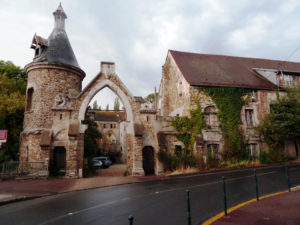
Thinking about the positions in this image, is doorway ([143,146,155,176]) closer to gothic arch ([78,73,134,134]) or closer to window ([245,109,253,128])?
gothic arch ([78,73,134,134])

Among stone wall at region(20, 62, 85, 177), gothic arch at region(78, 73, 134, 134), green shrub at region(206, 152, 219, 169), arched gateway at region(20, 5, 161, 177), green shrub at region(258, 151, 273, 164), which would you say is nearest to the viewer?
stone wall at region(20, 62, 85, 177)

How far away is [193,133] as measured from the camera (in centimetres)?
1684

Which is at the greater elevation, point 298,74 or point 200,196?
point 298,74

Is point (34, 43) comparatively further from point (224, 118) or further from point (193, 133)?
point (224, 118)

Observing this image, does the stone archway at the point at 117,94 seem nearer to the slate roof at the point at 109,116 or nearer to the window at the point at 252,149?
the window at the point at 252,149

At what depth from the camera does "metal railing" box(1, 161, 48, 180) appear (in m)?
13.5

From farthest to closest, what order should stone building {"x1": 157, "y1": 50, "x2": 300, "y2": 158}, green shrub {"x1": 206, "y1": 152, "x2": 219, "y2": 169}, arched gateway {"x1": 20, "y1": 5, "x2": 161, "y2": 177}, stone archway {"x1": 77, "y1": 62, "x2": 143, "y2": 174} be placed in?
1. stone building {"x1": 157, "y1": 50, "x2": 300, "y2": 158}
2. green shrub {"x1": 206, "y1": 152, "x2": 219, "y2": 169}
3. stone archway {"x1": 77, "y1": 62, "x2": 143, "y2": 174}
4. arched gateway {"x1": 20, "y1": 5, "x2": 161, "y2": 177}

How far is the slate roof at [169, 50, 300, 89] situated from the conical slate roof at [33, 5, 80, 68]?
10202 millimetres

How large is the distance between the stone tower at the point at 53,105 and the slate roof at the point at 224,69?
1005 cm

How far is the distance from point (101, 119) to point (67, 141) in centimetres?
3092

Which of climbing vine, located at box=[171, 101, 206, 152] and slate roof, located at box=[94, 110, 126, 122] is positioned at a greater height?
slate roof, located at box=[94, 110, 126, 122]

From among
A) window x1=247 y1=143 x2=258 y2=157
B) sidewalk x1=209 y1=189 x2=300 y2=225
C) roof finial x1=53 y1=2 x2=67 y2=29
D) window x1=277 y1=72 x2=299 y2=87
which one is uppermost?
roof finial x1=53 y1=2 x2=67 y2=29

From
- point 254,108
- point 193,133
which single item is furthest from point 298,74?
point 193,133

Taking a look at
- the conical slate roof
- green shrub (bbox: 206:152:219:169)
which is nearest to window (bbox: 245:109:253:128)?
green shrub (bbox: 206:152:219:169)
